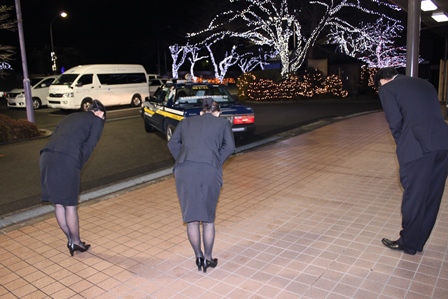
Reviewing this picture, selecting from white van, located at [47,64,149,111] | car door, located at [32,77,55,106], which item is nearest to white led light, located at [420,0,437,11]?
white van, located at [47,64,149,111]

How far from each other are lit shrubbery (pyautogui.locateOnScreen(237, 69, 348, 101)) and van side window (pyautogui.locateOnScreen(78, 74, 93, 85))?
35.3 feet

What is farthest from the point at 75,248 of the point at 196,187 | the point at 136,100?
the point at 136,100

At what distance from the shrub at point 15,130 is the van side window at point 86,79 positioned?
7038 mm

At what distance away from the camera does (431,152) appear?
4.08 metres

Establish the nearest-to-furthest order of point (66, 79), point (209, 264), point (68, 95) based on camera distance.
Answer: point (209, 264)
point (68, 95)
point (66, 79)

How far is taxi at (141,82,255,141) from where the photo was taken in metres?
9.98

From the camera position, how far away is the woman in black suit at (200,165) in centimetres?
381

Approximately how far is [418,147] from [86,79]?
1847 cm

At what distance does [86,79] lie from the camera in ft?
65.4

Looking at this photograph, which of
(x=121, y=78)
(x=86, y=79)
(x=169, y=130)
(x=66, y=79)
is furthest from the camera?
(x=121, y=78)

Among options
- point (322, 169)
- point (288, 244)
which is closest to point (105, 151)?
point (322, 169)

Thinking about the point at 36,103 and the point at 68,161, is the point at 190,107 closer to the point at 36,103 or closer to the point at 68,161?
the point at 68,161

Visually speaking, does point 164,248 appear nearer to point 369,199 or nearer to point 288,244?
point 288,244

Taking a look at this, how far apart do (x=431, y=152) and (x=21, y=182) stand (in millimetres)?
7088
